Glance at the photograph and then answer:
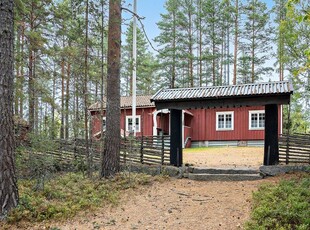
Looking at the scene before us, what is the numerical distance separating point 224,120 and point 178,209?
14.7m

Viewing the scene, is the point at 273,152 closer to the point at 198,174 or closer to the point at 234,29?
the point at 198,174

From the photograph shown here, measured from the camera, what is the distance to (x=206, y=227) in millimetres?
5027

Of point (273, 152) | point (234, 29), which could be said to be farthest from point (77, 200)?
point (234, 29)

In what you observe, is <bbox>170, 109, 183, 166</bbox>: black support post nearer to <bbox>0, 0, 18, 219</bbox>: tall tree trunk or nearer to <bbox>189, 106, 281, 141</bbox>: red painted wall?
<bbox>0, 0, 18, 219</bbox>: tall tree trunk

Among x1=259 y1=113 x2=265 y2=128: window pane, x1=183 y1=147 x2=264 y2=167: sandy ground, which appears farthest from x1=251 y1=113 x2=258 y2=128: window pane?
x1=183 y1=147 x2=264 y2=167: sandy ground

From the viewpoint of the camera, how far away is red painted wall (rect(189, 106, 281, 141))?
63.8 feet

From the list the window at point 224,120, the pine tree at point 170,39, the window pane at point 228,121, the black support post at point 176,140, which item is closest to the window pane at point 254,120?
the window at point 224,120

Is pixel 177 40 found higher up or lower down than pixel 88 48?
higher up

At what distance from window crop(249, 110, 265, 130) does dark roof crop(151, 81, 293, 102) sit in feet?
33.2

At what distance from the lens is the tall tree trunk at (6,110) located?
5.26 m

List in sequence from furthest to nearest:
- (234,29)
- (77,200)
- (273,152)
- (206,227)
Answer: (234,29) → (273,152) → (77,200) → (206,227)

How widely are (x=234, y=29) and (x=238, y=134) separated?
905 centimetres

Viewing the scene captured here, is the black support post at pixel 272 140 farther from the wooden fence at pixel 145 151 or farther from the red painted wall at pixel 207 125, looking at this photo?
the red painted wall at pixel 207 125

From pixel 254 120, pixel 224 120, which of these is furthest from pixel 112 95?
pixel 254 120
